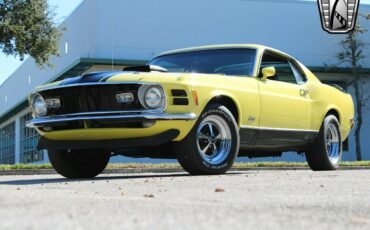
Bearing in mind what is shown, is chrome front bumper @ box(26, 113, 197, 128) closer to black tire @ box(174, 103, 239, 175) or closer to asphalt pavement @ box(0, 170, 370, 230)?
black tire @ box(174, 103, 239, 175)

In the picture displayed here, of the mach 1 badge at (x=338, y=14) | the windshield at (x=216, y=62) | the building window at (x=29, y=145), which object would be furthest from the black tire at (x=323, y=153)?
the building window at (x=29, y=145)

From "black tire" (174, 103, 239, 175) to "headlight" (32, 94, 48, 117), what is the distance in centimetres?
174

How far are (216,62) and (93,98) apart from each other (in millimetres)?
1866

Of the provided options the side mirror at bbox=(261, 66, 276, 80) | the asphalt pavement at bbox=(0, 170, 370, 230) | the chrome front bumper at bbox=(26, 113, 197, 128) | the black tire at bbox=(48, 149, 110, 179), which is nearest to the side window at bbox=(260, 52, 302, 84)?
the side mirror at bbox=(261, 66, 276, 80)

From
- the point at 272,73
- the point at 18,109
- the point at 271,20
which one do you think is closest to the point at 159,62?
the point at 272,73

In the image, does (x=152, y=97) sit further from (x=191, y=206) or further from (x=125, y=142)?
(x=191, y=206)

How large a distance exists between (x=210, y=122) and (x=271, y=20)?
79.6 feet

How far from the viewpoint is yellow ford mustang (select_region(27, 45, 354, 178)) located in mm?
7070

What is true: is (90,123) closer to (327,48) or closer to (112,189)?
(112,189)

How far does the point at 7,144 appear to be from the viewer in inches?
1868

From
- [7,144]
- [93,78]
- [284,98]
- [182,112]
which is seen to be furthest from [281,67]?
[7,144]

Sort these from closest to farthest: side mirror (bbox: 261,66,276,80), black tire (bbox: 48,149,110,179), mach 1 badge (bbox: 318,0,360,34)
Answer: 1. black tire (bbox: 48,149,110,179)
2. side mirror (bbox: 261,66,276,80)
3. mach 1 badge (bbox: 318,0,360,34)

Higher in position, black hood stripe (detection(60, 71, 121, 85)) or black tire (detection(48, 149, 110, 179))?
black hood stripe (detection(60, 71, 121, 85))

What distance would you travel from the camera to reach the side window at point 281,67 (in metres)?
8.95
